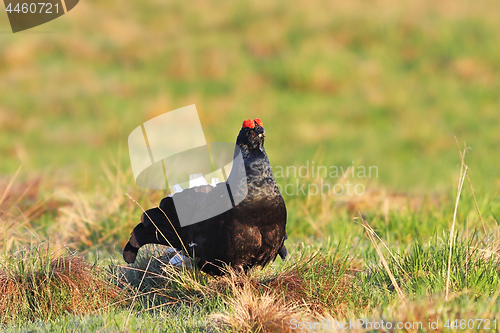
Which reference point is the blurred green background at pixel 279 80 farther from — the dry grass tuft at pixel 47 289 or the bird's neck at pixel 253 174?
the bird's neck at pixel 253 174

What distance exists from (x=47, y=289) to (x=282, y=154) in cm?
806

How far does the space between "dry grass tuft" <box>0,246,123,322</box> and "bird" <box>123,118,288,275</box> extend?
0.63 meters

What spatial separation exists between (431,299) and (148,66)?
48.5ft

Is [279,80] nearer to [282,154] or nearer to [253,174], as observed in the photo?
[282,154]

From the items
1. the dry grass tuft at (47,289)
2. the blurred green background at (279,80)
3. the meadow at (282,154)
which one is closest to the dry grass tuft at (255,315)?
the meadow at (282,154)

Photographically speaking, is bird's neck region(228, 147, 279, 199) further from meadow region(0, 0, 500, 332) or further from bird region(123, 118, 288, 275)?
meadow region(0, 0, 500, 332)

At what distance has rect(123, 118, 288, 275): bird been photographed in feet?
11.3

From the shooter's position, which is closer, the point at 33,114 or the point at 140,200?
the point at 140,200

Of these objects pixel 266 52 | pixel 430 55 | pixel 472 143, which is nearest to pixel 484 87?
pixel 430 55

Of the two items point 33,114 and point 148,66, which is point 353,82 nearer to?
point 148,66

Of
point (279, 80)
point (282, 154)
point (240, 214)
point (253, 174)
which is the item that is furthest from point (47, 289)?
point (279, 80)

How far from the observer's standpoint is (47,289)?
3.64m

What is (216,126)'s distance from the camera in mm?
13000

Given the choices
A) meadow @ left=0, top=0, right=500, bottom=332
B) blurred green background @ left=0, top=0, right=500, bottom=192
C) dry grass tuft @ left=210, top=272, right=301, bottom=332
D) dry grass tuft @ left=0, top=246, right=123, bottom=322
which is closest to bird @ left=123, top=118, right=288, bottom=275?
meadow @ left=0, top=0, right=500, bottom=332
